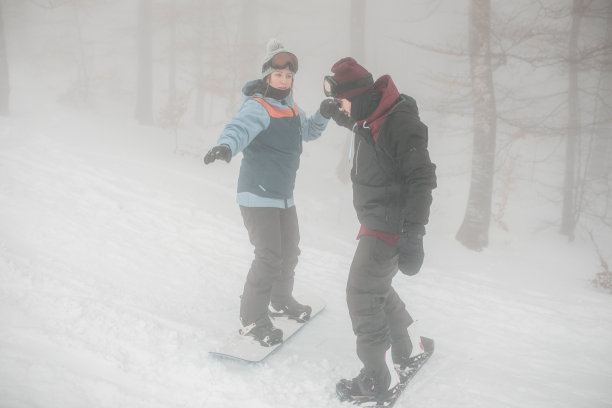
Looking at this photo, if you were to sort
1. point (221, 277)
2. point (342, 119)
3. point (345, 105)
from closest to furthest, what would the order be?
1. point (345, 105)
2. point (342, 119)
3. point (221, 277)

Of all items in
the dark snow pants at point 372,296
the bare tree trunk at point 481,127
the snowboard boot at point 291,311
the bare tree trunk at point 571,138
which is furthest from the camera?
the bare tree trunk at point 571,138

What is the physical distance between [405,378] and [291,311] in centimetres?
121

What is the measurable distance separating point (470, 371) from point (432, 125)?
2092cm

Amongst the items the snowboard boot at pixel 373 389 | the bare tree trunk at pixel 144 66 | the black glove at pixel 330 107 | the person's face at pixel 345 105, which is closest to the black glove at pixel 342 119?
the black glove at pixel 330 107

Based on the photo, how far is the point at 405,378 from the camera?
290 cm

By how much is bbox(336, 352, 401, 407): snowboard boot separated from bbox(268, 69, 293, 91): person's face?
2.20 metres

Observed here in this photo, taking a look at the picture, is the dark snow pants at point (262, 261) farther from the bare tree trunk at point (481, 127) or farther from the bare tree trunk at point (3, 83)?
the bare tree trunk at point (3, 83)

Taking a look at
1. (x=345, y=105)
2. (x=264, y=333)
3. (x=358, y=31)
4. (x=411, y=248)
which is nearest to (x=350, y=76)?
(x=345, y=105)

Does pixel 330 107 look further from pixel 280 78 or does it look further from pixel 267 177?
pixel 267 177

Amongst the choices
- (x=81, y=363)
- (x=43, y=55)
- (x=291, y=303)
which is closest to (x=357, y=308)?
(x=291, y=303)

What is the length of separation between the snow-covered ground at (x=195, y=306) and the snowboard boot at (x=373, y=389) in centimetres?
11

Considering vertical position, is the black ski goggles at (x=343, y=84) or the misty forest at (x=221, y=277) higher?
the black ski goggles at (x=343, y=84)

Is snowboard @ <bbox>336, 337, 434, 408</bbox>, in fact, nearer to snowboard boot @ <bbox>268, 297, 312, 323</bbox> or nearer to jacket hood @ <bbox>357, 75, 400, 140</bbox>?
snowboard boot @ <bbox>268, 297, 312, 323</bbox>

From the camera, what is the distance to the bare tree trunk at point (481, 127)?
293 inches
